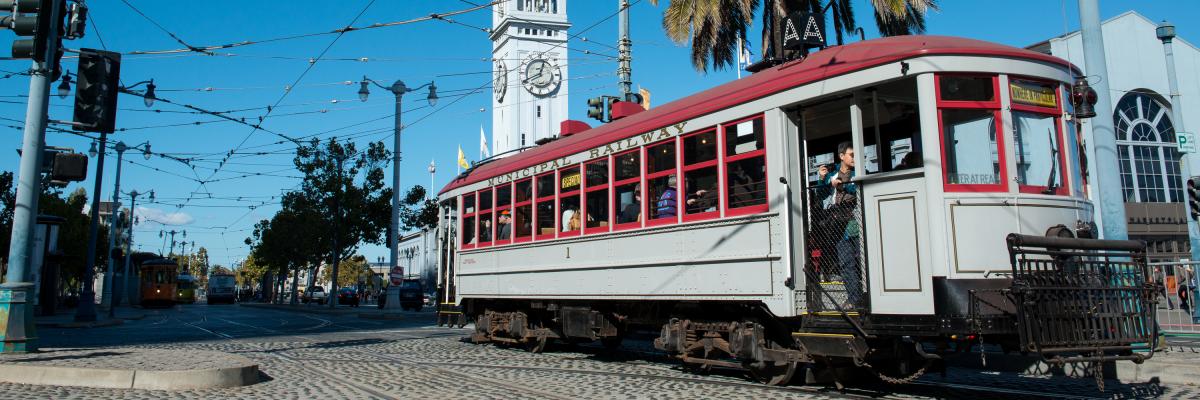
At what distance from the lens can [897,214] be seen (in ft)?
24.0

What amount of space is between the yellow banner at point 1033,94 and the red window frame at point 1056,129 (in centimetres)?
3

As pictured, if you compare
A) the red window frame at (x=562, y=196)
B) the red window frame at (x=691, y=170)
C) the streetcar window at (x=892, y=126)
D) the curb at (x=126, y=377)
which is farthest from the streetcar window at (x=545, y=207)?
the streetcar window at (x=892, y=126)

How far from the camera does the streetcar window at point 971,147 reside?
7133 mm

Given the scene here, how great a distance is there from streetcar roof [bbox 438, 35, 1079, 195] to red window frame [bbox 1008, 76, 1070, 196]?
24cm

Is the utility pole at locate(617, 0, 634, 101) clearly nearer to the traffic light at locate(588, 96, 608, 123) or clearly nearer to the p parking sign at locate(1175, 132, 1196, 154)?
the traffic light at locate(588, 96, 608, 123)

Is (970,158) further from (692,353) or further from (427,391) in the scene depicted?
(427,391)

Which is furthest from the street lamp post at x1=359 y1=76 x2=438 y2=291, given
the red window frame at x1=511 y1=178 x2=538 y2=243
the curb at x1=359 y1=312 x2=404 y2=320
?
the red window frame at x1=511 y1=178 x2=538 y2=243

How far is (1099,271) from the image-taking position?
6.73 meters

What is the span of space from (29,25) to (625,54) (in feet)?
36.4

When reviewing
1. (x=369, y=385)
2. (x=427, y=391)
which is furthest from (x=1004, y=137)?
(x=369, y=385)

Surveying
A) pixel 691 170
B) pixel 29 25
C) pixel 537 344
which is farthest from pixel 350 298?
pixel 691 170

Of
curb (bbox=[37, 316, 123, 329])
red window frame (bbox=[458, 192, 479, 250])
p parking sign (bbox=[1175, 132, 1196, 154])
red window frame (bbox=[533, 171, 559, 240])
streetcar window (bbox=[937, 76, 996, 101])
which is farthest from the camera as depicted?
curb (bbox=[37, 316, 123, 329])

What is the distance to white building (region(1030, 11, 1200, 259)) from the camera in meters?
29.3

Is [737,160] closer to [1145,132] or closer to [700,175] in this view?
[700,175]
